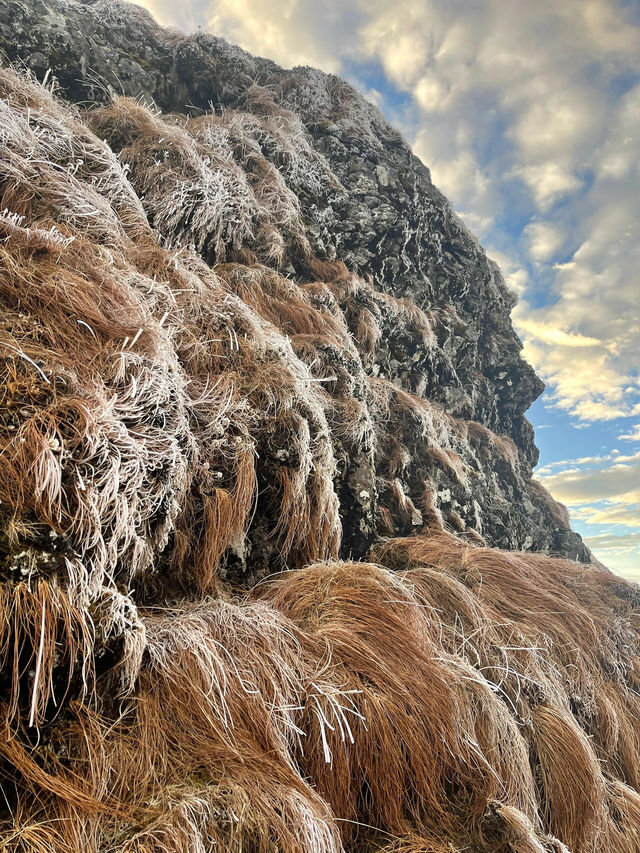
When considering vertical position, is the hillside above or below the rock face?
below

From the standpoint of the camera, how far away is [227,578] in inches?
94.3

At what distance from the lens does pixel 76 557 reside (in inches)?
59.4

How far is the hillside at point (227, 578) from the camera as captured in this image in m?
1.38

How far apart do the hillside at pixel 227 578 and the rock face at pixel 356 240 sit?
7 cm

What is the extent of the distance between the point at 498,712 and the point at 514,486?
23.0 feet

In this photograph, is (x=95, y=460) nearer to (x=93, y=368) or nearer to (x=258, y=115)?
(x=93, y=368)

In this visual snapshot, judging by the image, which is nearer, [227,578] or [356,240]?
[227,578]

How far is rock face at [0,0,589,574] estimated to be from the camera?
4.26 meters

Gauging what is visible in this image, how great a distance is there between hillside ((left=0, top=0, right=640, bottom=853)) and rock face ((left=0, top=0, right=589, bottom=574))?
0.22 feet

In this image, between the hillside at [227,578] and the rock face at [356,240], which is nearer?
the hillside at [227,578]

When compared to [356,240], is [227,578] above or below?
below

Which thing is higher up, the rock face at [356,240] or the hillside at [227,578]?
the rock face at [356,240]

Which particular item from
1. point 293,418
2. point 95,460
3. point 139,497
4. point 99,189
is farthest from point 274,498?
point 99,189

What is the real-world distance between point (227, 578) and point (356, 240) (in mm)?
5581
